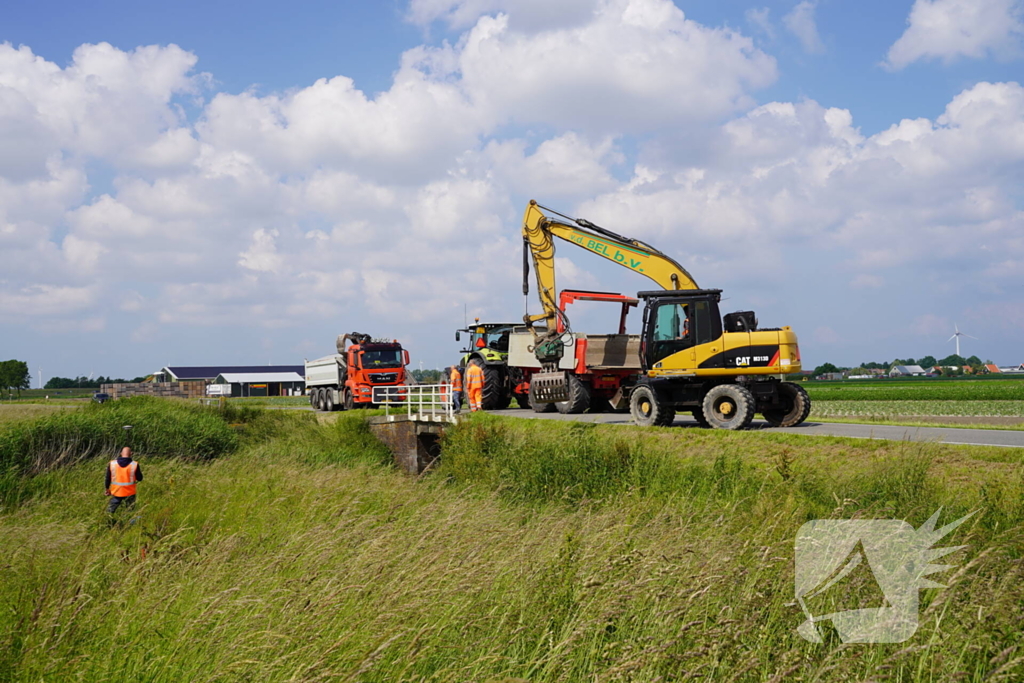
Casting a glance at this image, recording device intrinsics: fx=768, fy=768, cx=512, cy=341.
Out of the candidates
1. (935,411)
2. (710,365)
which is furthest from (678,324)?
(935,411)

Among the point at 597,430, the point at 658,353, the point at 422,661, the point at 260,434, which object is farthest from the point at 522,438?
the point at 260,434

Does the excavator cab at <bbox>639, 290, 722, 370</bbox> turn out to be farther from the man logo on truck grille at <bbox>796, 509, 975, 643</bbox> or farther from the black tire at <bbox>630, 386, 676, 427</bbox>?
the man logo on truck grille at <bbox>796, 509, 975, 643</bbox>

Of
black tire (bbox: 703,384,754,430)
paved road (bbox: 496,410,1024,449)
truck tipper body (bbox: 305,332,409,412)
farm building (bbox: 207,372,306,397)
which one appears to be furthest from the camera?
farm building (bbox: 207,372,306,397)

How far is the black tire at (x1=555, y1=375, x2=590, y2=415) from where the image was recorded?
2044cm

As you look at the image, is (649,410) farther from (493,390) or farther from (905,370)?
(905,370)

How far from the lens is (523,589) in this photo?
5.59 m

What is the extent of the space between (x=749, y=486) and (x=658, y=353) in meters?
6.39

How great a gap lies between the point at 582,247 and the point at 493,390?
5.82 metres

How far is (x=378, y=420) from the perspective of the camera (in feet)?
75.8

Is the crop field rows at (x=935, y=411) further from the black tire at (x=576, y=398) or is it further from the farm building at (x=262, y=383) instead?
the farm building at (x=262, y=383)

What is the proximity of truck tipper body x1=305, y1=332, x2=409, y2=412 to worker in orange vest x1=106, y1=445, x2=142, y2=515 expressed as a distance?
17.9 meters

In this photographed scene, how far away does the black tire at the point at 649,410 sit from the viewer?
16.2 metres

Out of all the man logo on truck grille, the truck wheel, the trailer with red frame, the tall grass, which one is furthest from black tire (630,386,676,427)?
the tall grass

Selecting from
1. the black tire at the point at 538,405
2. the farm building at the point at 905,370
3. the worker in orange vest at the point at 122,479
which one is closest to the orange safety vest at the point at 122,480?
the worker in orange vest at the point at 122,479
